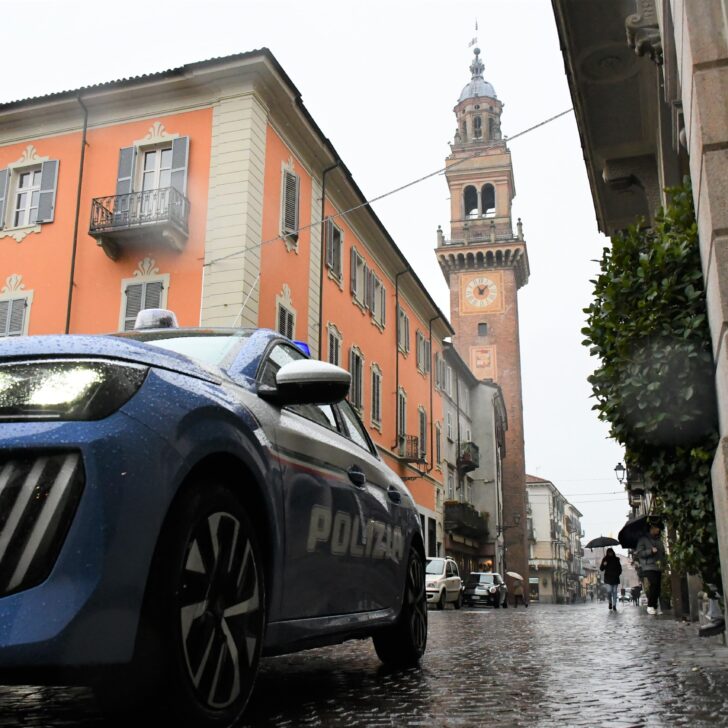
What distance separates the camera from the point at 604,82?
1076cm

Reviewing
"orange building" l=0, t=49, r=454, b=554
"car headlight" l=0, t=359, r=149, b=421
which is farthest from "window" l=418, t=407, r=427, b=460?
"car headlight" l=0, t=359, r=149, b=421

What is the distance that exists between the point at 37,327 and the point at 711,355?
57.4ft

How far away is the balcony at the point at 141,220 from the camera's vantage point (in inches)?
745

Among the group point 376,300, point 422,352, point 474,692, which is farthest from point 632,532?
point 422,352

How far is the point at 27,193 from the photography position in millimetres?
21438

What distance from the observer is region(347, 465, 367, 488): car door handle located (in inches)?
166

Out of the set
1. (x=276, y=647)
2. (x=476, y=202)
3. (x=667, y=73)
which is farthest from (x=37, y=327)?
(x=476, y=202)

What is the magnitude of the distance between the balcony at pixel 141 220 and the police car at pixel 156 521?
15857 mm

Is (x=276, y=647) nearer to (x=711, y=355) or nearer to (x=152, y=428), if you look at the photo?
(x=152, y=428)

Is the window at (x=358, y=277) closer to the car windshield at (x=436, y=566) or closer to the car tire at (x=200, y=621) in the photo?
the car windshield at (x=436, y=566)

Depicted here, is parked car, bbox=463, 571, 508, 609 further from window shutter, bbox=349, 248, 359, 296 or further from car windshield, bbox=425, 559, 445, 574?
window shutter, bbox=349, 248, 359, 296

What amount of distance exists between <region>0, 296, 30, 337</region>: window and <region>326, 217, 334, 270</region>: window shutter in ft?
26.2

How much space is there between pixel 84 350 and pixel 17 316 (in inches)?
749

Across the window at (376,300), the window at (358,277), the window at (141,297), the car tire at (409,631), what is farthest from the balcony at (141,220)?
the car tire at (409,631)
